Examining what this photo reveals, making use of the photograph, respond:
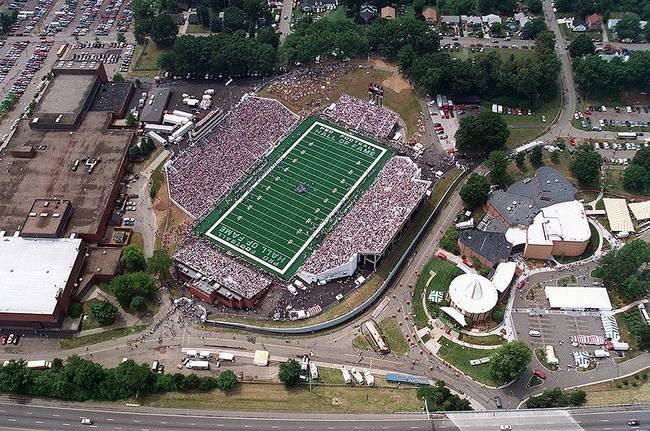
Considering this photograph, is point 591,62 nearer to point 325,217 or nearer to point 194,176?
point 325,217

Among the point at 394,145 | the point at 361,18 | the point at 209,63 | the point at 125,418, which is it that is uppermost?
the point at 361,18

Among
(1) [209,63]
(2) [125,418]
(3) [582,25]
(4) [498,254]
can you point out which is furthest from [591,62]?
(2) [125,418]

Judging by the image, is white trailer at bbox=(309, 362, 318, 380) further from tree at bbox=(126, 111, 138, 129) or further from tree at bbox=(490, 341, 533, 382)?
tree at bbox=(126, 111, 138, 129)

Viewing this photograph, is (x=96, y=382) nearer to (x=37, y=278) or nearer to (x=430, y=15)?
(x=37, y=278)

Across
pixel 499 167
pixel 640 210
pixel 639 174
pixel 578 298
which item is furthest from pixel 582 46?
pixel 578 298

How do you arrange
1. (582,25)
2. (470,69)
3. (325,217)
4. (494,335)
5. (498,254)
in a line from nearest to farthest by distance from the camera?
(494,335) → (498,254) → (325,217) → (470,69) → (582,25)

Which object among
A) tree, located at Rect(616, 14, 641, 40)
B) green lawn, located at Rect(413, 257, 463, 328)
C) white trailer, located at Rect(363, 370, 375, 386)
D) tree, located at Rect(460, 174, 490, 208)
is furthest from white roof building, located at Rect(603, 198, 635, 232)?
tree, located at Rect(616, 14, 641, 40)

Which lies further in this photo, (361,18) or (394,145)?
(361,18)

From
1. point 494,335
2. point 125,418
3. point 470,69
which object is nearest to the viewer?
point 125,418
